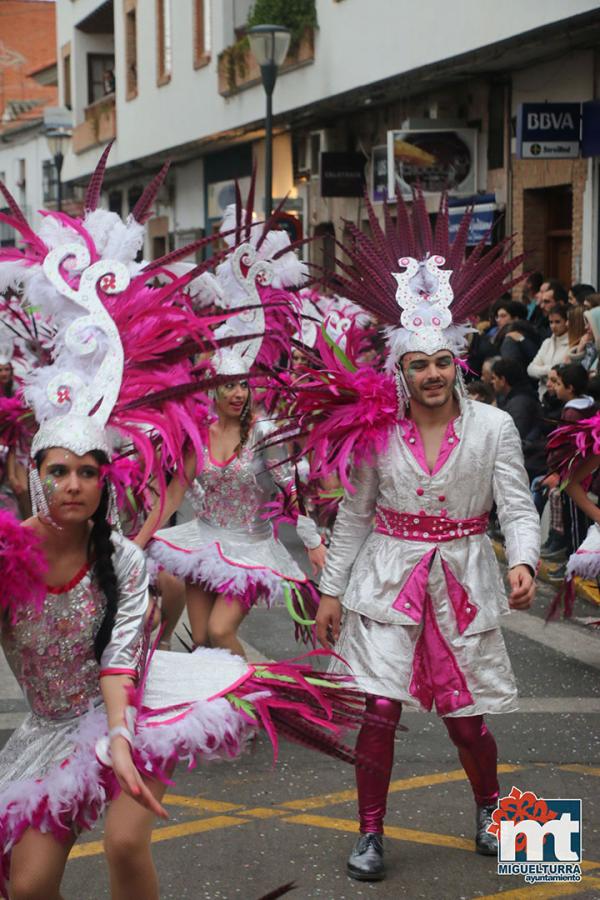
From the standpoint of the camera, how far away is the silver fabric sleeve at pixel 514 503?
201 inches

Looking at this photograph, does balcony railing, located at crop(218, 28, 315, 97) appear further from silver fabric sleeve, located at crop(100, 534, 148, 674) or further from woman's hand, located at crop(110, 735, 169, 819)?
woman's hand, located at crop(110, 735, 169, 819)

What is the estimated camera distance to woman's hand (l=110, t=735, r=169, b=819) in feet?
11.4

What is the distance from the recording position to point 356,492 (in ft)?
17.6

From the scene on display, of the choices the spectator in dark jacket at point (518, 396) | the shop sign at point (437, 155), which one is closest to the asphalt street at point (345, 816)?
the spectator in dark jacket at point (518, 396)

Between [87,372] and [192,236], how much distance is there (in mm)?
28916

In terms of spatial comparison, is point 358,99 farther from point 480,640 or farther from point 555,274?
point 480,640

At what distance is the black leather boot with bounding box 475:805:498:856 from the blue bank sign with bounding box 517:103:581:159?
37.6 feet

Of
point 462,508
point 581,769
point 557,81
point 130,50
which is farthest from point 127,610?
point 130,50

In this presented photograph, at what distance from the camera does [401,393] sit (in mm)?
5320

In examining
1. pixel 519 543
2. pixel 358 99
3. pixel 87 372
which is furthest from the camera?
pixel 358 99

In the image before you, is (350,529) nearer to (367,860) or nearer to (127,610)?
(367,860)

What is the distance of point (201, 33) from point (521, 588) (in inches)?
985

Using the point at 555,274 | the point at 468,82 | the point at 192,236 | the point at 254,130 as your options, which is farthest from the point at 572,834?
the point at 192,236

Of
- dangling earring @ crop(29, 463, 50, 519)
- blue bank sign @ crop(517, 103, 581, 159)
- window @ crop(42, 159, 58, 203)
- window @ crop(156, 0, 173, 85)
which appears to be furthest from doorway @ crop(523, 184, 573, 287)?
window @ crop(42, 159, 58, 203)
